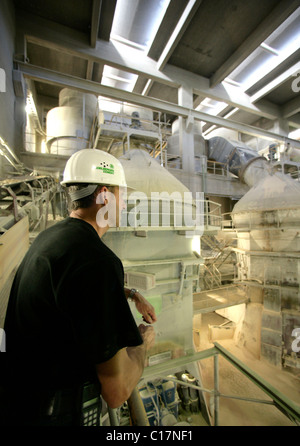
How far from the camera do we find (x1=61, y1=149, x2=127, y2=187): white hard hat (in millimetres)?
1571

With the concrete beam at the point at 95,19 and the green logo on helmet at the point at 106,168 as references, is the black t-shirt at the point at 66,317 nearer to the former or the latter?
the green logo on helmet at the point at 106,168

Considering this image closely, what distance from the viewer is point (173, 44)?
29.1 feet

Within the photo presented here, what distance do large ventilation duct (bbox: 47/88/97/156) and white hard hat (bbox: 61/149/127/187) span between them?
9.91 m

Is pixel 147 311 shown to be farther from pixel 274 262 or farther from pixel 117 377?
pixel 274 262

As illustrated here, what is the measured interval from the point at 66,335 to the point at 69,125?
479 inches

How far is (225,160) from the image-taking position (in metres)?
14.2

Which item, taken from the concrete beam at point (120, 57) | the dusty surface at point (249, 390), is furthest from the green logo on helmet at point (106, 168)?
the concrete beam at point (120, 57)

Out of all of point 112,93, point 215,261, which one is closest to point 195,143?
point 112,93

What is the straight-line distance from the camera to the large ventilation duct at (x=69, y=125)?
10667 mm

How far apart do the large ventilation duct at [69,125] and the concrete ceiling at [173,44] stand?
4.71 feet

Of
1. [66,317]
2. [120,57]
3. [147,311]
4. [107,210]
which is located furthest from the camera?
[120,57]

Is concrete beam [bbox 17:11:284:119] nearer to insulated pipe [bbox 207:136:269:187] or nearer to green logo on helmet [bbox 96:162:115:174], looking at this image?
insulated pipe [bbox 207:136:269:187]

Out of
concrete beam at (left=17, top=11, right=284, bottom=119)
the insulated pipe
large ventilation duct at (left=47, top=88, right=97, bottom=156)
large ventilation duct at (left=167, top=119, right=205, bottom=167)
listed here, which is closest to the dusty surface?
the insulated pipe
